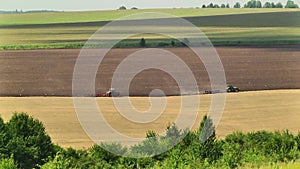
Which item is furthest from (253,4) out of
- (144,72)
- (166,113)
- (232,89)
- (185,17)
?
(166,113)

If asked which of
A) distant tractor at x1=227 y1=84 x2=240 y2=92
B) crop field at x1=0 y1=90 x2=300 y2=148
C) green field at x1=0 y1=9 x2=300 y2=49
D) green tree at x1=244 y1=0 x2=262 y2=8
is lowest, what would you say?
crop field at x1=0 y1=90 x2=300 y2=148

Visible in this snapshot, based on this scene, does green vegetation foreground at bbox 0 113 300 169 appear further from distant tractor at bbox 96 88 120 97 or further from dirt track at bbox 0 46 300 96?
dirt track at bbox 0 46 300 96

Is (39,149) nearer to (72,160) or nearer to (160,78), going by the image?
(72,160)

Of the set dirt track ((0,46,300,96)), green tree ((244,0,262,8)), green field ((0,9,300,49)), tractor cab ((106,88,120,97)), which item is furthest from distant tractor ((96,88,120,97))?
green tree ((244,0,262,8))

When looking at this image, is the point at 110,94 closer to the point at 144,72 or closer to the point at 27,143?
the point at 144,72

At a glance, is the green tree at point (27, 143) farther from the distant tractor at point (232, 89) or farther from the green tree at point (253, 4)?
Answer: the green tree at point (253, 4)

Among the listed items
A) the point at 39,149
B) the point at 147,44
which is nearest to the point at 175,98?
the point at 39,149

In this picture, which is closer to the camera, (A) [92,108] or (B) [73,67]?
(A) [92,108]
